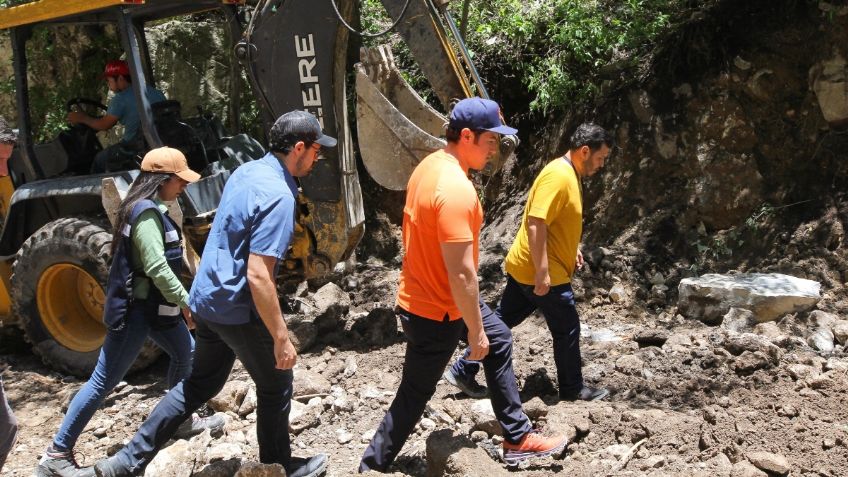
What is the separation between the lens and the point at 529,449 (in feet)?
14.1

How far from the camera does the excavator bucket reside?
5.70 m

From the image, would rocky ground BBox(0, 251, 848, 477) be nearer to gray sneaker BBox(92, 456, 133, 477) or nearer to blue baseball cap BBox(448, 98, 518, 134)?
gray sneaker BBox(92, 456, 133, 477)

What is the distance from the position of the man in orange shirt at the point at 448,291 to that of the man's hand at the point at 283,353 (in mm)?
571

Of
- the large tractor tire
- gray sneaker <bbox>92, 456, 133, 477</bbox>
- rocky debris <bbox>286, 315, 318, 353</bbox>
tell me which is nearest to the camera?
gray sneaker <bbox>92, 456, 133, 477</bbox>

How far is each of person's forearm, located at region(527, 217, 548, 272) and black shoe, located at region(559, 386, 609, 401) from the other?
794 millimetres

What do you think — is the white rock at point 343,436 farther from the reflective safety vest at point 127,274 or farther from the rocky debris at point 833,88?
the rocky debris at point 833,88

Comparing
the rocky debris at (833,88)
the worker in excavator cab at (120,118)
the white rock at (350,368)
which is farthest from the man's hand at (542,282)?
the rocky debris at (833,88)

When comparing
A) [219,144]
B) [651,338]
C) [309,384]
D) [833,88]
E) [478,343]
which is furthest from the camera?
[833,88]

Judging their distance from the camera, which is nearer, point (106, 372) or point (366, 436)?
point (106, 372)

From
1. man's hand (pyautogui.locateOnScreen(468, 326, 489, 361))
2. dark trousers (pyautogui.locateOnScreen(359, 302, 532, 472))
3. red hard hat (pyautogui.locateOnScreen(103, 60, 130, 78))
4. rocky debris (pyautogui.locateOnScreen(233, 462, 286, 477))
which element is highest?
red hard hat (pyautogui.locateOnScreen(103, 60, 130, 78))

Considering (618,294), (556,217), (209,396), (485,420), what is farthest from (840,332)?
(209,396)

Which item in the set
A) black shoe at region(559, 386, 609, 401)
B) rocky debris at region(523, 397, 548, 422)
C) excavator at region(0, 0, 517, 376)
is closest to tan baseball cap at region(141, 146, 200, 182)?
excavator at region(0, 0, 517, 376)

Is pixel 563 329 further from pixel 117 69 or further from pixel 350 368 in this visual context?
pixel 117 69

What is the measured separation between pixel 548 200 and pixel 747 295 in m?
2.14
